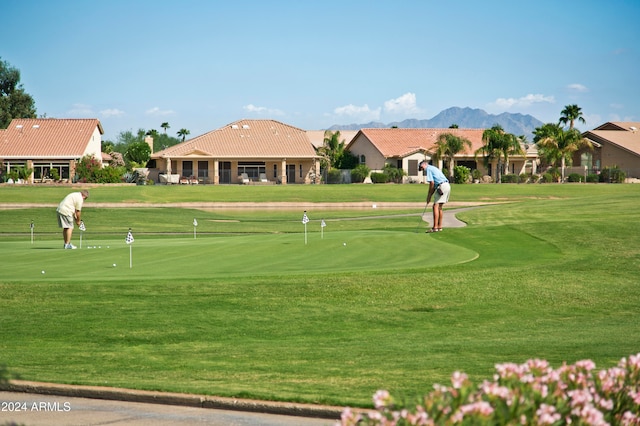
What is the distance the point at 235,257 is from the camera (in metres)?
18.8

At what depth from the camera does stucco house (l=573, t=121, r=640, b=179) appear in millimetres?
91188

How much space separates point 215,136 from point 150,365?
81.0 meters

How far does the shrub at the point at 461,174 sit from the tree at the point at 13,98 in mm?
62150

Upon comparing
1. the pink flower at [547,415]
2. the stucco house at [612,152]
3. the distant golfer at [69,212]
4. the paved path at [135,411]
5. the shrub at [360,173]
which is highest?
the stucco house at [612,152]

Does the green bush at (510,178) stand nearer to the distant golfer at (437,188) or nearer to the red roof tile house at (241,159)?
the red roof tile house at (241,159)

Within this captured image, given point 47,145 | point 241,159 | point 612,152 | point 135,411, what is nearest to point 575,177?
point 612,152

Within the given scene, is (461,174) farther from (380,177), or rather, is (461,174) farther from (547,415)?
(547,415)

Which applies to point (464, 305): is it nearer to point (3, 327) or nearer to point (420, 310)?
point (420, 310)

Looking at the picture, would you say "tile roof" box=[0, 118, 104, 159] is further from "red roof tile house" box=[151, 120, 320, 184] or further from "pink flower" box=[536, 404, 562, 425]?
"pink flower" box=[536, 404, 562, 425]

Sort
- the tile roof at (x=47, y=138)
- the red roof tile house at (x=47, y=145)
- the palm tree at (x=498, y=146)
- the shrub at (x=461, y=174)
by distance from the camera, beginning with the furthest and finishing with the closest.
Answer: the palm tree at (x=498, y=146) → the shrub at (x=461, y=174) → the tile roof at (x=47, y=138) → the red roof tile house at (x=47, y=145)

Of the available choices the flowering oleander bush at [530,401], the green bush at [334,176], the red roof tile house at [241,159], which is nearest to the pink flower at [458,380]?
the flowering oleander bush at [530,401]

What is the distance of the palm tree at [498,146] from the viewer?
3401 inches

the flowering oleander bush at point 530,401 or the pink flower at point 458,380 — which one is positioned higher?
the pink flower at point 458,380

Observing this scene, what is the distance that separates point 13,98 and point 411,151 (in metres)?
58.5
